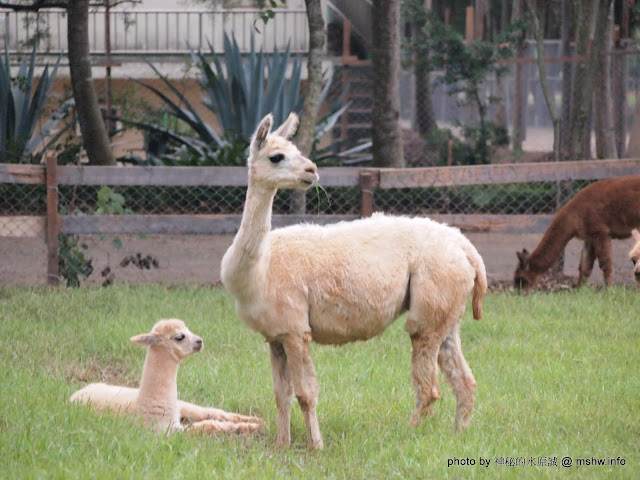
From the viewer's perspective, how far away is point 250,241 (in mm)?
5355

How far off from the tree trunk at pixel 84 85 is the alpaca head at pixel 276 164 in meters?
7.72

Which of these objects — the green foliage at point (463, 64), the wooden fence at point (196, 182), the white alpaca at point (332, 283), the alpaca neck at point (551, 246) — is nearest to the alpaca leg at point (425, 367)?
the white alpaca at point (332, 283)

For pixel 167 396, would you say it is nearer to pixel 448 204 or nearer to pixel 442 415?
pixel 442 415

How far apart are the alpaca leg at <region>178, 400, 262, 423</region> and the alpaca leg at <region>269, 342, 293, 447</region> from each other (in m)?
0.54

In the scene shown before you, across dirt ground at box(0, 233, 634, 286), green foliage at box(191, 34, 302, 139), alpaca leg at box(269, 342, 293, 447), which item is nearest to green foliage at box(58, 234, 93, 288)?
dirt ground at box(0, 233, 634, 286)

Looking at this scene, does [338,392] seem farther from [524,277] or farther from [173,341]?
[524,277]

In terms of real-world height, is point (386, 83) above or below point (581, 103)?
above

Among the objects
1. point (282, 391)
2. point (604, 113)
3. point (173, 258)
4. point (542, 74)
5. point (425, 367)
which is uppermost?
point (542, 74)

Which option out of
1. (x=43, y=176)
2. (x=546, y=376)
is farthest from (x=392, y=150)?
(x=546, y=376)

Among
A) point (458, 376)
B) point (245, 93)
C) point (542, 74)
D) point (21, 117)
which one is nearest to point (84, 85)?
point (21, 117)

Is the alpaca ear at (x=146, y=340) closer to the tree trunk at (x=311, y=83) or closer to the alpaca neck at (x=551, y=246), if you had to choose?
the tree trunk at (x=311, y=83)

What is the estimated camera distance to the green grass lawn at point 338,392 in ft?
16.4

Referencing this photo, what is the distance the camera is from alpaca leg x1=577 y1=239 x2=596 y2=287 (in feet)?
36.8

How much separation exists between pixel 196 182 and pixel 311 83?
1875 mm
